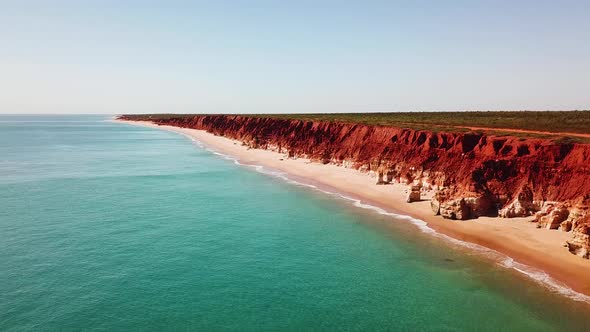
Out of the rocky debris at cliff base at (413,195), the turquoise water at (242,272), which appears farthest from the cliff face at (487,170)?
the turquoise water at (242,272)

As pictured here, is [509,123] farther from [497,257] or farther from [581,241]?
[497,257]

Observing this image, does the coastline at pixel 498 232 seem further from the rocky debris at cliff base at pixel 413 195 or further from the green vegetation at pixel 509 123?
the green vegetation at pixel 509 123

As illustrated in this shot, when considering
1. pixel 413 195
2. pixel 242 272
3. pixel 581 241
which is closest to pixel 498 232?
pixel 581 241

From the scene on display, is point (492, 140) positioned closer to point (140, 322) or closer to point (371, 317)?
point (371, 317)

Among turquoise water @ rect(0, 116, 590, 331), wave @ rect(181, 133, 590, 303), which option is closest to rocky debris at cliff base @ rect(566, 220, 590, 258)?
wave @ rect(181, 133, 590, 303)

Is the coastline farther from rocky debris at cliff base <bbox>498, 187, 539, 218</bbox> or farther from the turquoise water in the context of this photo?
the turquoise water

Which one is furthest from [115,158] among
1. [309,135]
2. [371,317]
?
[371,317]
